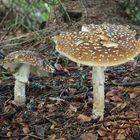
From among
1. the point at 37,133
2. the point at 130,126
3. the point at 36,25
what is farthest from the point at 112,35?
the point at 36,25

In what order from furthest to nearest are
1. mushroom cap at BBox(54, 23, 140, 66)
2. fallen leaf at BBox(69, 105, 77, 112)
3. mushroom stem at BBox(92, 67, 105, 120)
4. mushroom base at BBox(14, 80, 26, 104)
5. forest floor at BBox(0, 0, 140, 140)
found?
mushroom base at BBox(14, 80, 26, 104)
fallen leaf at BBox(69, 105, 77, 112)
forest floor at BBox(0, 0, 140, 140)
mushroom stem at BBox(92, 67, 105, 120)
mushroom cap at BBox(54, 23, 140, 66)

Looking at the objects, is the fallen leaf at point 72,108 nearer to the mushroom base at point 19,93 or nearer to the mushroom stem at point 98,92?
the mushroom stem at point 98,92

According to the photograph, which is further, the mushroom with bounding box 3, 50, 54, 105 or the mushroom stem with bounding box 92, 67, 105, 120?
the mushroom with bounding box 3, 50, 54, 105

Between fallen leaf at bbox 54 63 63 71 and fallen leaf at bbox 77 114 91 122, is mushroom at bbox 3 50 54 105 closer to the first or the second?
fallen leaf at bbox 77 114 91 122

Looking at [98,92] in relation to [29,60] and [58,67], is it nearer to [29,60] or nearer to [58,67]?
[29,60]

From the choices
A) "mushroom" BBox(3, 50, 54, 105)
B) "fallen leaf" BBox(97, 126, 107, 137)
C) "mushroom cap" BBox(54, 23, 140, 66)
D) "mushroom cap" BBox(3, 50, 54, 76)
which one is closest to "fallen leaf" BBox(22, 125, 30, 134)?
"mushroom" BBox(3, 50, 54, 105)
